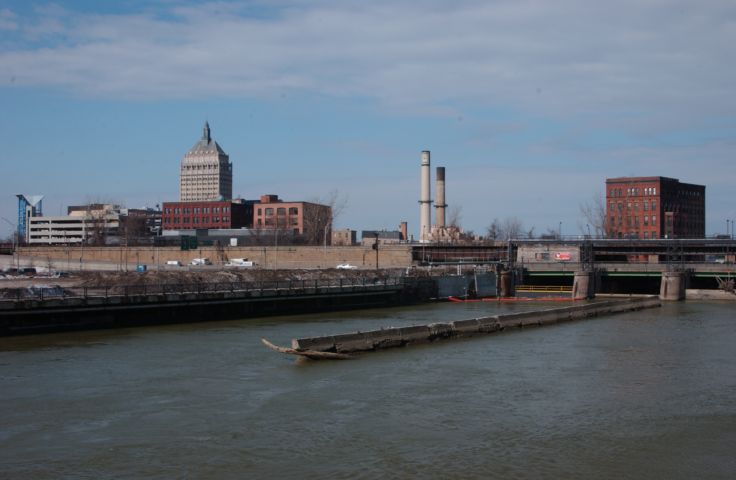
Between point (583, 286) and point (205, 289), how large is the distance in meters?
43.8

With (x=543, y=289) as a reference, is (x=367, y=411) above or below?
below

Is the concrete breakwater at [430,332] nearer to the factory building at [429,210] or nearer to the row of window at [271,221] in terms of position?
the factory building at [429,210]

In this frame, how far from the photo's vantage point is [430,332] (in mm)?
44156

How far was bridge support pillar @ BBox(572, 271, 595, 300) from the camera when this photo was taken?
85875 millimetres

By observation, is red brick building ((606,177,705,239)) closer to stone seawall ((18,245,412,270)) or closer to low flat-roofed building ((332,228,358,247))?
stone seawall ((18,245,412,270))

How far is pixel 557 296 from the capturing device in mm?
90812

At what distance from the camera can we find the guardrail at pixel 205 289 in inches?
1974

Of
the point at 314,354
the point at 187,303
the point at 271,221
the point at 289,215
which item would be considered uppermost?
the point at 289,215

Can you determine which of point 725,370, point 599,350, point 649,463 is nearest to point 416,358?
point 599,350

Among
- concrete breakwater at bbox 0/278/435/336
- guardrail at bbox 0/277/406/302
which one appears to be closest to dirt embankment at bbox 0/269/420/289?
guardrail at bbox 0/277/406/302

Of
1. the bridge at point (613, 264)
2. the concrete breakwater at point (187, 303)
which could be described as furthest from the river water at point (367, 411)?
the bridge at point (613, 264)

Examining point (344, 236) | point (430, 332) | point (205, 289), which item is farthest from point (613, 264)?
point (344, 236)

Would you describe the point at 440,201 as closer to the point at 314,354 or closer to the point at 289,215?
the point at 289,215

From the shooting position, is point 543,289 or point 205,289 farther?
point 543,289
